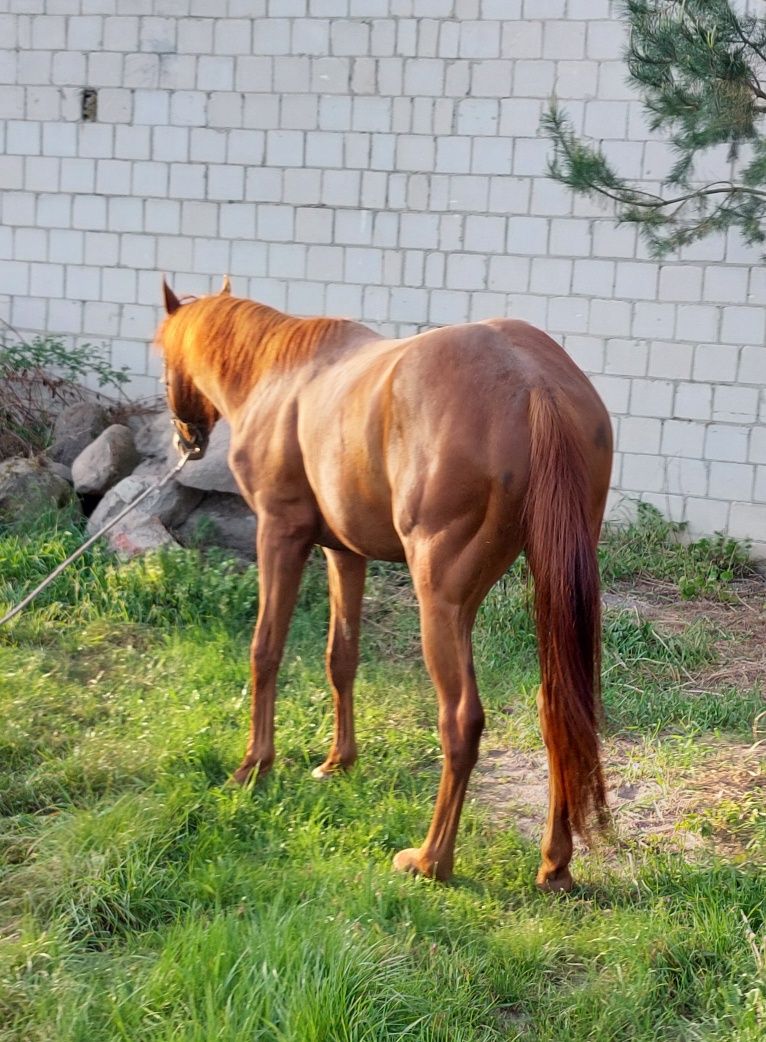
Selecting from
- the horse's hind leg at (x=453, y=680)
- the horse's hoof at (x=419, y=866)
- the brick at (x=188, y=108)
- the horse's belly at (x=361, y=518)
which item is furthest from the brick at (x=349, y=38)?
the horse's hoof at (x=419, y=866)

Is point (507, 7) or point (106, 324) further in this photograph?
point (106, 324)

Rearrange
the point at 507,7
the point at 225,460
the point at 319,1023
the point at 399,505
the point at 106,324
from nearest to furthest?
the point at 319,1023, the point at 399,505, the point at 225,460, the point at 507,7, the point at 106,324

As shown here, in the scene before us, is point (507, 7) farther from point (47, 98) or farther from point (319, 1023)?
point (319, 1023)

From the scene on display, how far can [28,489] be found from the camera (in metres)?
7.36

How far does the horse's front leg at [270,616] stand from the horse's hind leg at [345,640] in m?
0.23

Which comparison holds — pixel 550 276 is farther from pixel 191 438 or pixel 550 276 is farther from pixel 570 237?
pixel 191 438

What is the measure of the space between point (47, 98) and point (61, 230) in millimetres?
963

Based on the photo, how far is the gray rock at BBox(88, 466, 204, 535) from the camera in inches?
279

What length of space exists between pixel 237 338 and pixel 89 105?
4809 millimetres

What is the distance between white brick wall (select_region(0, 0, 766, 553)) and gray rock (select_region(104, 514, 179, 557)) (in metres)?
2.02

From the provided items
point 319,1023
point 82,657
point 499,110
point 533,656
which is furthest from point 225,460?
point 319,1023

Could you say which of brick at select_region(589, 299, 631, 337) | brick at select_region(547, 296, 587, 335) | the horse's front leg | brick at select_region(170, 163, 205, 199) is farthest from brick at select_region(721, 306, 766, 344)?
the horse's front leg

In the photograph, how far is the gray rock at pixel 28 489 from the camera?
23.8 feet

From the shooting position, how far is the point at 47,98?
891 centimetres
